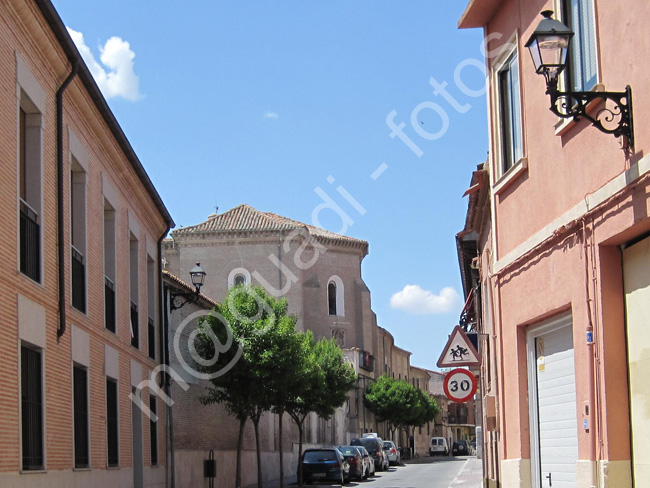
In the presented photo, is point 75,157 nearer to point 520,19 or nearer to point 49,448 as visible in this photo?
point 49,448

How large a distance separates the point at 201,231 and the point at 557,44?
2175 inches

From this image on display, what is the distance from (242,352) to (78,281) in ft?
39.0

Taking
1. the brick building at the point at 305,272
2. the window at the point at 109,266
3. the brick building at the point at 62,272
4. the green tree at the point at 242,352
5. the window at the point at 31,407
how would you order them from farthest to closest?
the brick building at the point at 305,272 < the green tree at the point at 242,352 < the window at the point at 109,266 < the window at the point at 31,407 < the brick building at the point at 62,272

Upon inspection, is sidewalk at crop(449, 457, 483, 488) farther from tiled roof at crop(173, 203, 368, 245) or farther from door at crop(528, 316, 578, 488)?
tiled roof at crop(173, 203, 368, 245)

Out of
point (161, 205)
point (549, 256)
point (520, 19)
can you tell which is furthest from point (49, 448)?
point (161, 205)

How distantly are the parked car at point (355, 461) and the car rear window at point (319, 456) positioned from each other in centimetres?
265

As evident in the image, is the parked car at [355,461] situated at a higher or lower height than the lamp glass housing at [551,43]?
lower

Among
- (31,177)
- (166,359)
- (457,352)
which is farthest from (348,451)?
(31,177)

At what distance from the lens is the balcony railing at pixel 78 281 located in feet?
50.4

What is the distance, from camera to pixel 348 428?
63656 millimetres

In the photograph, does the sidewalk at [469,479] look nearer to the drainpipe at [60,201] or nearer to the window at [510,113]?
the drainpipe at [60,201]

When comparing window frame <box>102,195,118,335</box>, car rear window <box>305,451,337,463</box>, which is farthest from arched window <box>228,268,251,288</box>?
window frame <box>102,195,118,335</box>

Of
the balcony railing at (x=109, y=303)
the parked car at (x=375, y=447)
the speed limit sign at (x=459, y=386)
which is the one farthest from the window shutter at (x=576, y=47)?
the parked car at (x=375, y=447)

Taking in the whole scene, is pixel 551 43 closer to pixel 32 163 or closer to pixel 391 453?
pixel 32 163
